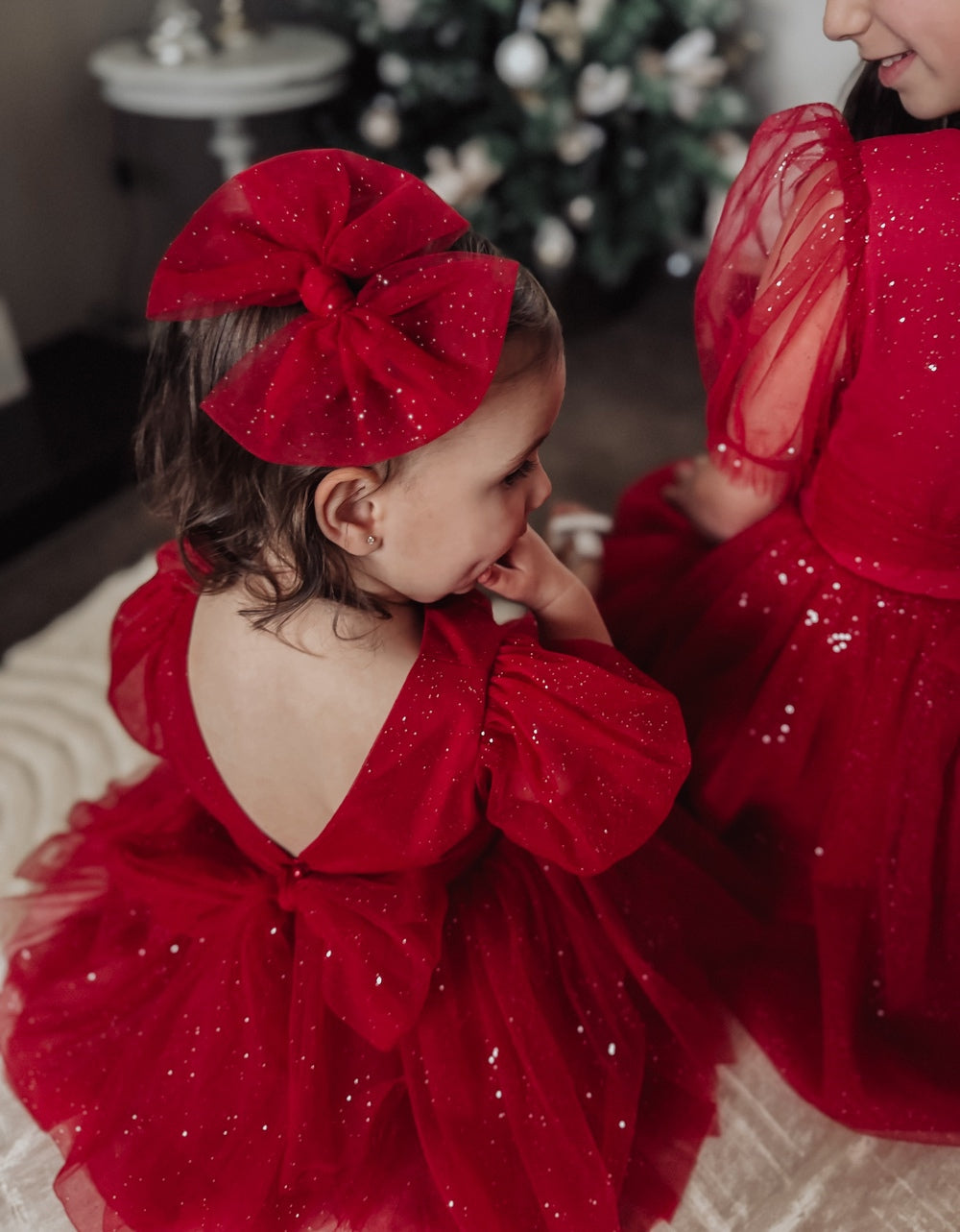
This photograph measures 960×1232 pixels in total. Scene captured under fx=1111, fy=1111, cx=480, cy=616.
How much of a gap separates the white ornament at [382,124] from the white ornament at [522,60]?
9.3 inches

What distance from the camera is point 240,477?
799 mm

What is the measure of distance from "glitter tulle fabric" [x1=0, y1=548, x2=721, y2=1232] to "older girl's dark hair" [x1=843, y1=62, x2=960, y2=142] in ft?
1.83

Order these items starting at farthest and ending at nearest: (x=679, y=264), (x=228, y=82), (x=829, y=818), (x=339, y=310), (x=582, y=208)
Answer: (x=679, y=264)
(x=582, y=208)
(x=228, y=82)
(x=829, y=818)
(x=339, y=310)

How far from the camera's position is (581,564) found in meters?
1.20

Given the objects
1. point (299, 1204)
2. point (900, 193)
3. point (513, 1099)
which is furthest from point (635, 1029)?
point (900, 193)

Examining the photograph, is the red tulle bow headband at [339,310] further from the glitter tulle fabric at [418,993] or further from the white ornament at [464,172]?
the white ornament at [464,172]

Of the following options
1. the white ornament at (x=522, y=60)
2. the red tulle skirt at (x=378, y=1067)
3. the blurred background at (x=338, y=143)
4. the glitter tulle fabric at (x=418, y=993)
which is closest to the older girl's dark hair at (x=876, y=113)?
the glitter tulle fabric at (x=418, y=993)

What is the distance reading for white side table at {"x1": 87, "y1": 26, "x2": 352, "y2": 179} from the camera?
6.79 ft

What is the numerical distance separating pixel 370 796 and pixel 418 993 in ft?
0.52

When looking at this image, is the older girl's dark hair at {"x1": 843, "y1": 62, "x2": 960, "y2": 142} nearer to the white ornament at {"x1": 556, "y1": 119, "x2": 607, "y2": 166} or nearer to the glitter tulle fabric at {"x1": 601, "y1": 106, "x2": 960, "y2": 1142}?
the glitter tulle fabric at {"x1": 601, "y1": 106, "x2": 960, "y2": 1142}

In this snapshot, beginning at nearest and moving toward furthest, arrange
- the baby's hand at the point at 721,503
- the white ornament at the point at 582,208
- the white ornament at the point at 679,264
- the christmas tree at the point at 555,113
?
1. the baby's hand at the point at 721,503
2. the christmas tree at the point at 555,113
3. the white ornament at the point at 582,208
4. the white ornament at the point at 679,264

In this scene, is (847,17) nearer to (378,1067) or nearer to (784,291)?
(784,291)

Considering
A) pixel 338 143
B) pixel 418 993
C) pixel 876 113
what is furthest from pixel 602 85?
pixel 418 993

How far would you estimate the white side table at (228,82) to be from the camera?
207 centimetres
